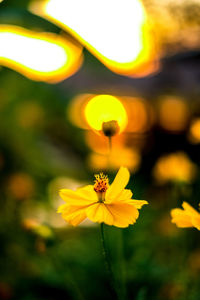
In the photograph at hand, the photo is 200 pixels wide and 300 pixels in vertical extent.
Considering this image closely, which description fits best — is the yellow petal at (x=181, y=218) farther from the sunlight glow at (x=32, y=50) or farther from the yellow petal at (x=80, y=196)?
the sunlight glow at (x=32, y=50)

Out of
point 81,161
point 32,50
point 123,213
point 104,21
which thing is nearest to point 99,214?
point 123,213

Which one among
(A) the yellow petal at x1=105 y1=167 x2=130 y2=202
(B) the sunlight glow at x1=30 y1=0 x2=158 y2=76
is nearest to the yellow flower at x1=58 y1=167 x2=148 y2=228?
(A) the yellow petal at x1=105 y1=167 x2=130 y2=202

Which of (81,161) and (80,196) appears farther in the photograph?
(81,161)

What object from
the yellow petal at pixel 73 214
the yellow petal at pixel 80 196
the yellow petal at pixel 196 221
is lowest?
the yellow petal at pixel 73 214

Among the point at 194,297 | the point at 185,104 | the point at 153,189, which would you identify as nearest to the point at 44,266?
the point at 194,297

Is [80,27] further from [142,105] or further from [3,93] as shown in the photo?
[142,105]

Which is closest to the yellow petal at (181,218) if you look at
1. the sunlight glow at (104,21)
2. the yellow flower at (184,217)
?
the yellow flower at (184,217)

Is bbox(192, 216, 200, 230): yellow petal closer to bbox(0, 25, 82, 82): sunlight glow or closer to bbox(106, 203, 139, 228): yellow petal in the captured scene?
bbox(106, 203, 139, 228): yellow petal

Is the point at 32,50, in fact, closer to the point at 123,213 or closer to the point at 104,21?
the point at 104,21
